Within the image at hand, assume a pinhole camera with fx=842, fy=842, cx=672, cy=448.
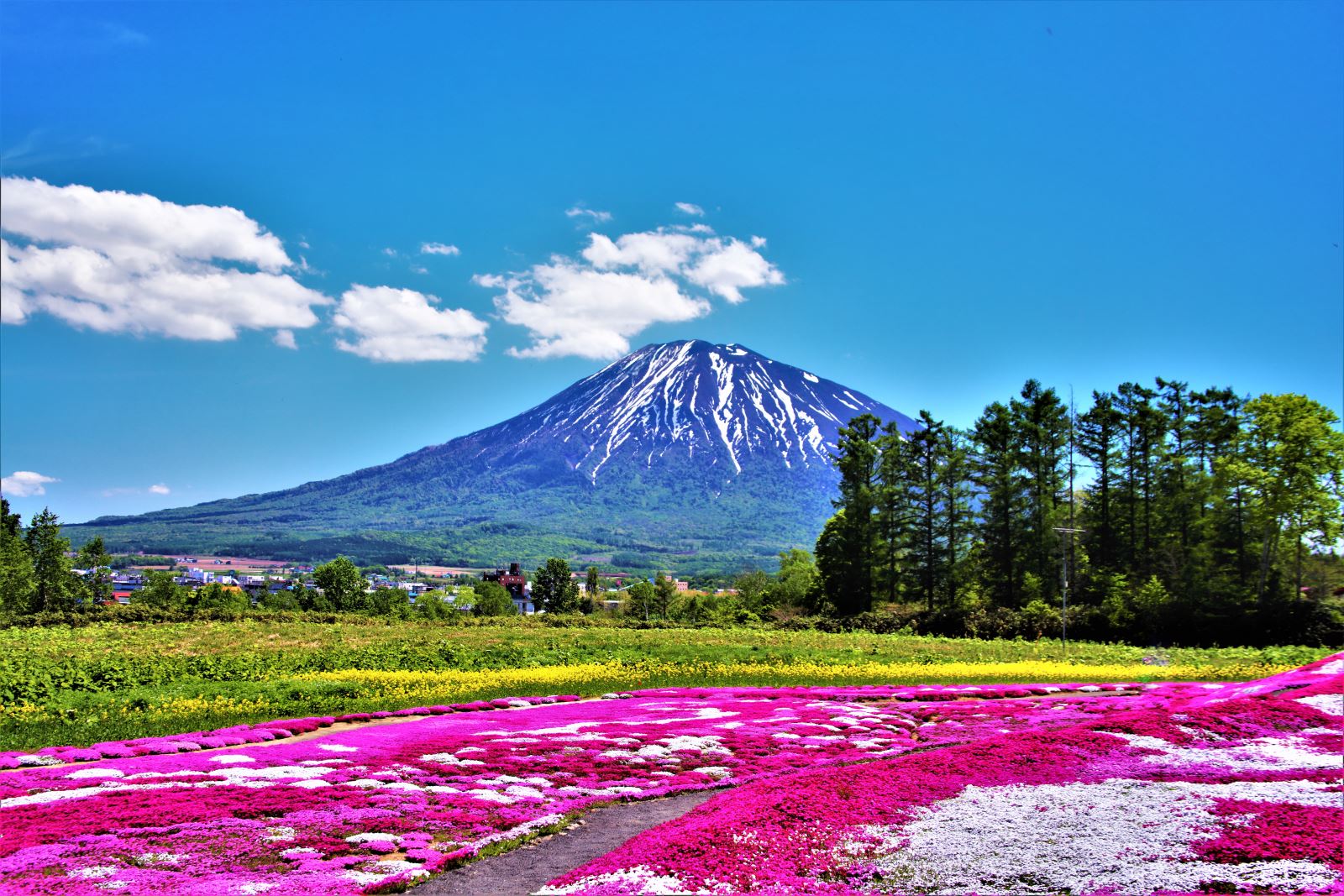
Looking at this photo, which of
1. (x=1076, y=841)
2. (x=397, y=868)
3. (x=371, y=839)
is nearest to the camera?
(x=397, y=868)

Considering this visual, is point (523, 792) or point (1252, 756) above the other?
point (1252, 756)

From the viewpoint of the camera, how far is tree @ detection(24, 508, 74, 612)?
60344 mm

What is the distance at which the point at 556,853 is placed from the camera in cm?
862

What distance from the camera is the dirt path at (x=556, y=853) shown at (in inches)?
298

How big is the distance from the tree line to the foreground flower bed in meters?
27.9

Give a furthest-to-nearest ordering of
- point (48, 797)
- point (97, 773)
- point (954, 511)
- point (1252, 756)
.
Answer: point (954, 511)
point (1252, 756)
point (97, 773)
point (48, 797)

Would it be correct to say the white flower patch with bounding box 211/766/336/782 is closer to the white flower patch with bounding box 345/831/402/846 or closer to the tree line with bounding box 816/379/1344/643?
the white flower patch with bounding box 345/831/402/846

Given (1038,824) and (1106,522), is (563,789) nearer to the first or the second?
(1038,824)

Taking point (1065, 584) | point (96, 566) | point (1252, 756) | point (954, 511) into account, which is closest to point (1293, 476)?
point (1065, 584)

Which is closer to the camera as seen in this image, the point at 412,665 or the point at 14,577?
the point at 412,665

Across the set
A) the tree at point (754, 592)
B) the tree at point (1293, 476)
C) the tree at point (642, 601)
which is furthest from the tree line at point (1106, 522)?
the tree at point (642, 601)

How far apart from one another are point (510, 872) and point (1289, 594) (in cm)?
4558

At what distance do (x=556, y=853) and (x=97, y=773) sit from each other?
22.9 feet

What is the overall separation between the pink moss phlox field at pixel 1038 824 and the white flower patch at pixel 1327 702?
117 centimetres
